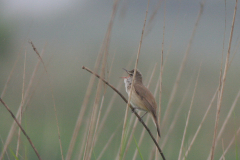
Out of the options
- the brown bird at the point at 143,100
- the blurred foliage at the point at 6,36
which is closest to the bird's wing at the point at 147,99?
the brown bird at the point at 143,100

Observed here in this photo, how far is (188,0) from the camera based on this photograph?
6334cm

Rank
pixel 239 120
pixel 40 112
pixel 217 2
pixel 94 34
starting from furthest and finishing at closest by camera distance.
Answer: pixel 217 2
pixel 94 34
pixel 40 112
pixel 239 120

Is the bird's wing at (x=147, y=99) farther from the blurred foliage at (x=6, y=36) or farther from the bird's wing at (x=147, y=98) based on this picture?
the blurred foliage at (x=6, y=36)

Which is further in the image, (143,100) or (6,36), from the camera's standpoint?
(6,36)

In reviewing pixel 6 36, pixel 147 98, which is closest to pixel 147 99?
pixel 147 98

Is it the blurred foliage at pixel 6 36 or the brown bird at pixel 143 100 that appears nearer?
the brown bird at pixel 143 100

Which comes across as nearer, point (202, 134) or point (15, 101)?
point (15, 101)

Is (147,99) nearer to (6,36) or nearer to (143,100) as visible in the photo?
(143,100)

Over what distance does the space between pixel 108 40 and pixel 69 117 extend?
38.6 feet

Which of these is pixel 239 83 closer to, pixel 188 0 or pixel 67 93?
pixel 67 93

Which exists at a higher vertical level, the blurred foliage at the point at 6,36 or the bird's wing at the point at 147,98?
the blurred foliage at the point at 6,36

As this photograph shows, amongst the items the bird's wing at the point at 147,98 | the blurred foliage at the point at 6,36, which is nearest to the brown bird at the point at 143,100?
the bird's wing at the point at 147,98

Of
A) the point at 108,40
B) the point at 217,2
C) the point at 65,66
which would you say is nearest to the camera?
the point at 108,40

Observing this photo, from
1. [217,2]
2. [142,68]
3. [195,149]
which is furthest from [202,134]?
[217,2]
